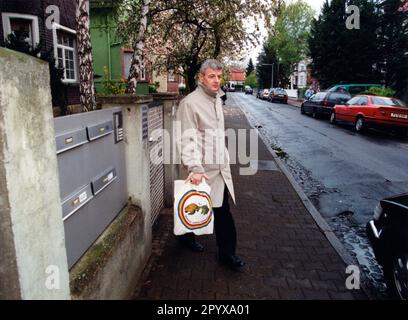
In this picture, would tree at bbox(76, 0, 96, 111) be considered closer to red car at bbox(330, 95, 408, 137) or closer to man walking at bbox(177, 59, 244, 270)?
man walking at bbox(177, 59, 244, 270)

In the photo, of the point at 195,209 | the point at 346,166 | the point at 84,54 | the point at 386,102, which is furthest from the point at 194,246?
the point at 386,102

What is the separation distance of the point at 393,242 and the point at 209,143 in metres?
1.90

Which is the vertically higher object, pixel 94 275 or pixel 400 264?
pixel 94 275

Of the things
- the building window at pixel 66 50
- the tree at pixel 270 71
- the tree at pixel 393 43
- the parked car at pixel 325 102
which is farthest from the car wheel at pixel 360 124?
the tree at pixel 270 71

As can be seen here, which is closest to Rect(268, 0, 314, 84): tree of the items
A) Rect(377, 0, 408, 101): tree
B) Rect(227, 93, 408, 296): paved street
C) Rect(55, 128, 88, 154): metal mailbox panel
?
Rect(377, 0, 408, 101): tree

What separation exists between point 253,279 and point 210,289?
0.48 meters

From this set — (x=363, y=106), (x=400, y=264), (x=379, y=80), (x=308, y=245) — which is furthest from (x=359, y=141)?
(x=379, y=80)

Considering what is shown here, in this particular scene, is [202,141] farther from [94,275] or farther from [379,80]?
[379,80]

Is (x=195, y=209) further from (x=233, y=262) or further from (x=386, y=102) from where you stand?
(x=386, y=102)

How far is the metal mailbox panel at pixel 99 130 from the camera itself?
283 cm

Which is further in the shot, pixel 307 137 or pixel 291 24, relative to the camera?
pixel 291 24

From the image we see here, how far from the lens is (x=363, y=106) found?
50.3 ft

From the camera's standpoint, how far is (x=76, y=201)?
8.33ft

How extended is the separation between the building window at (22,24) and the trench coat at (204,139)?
10695 mm
